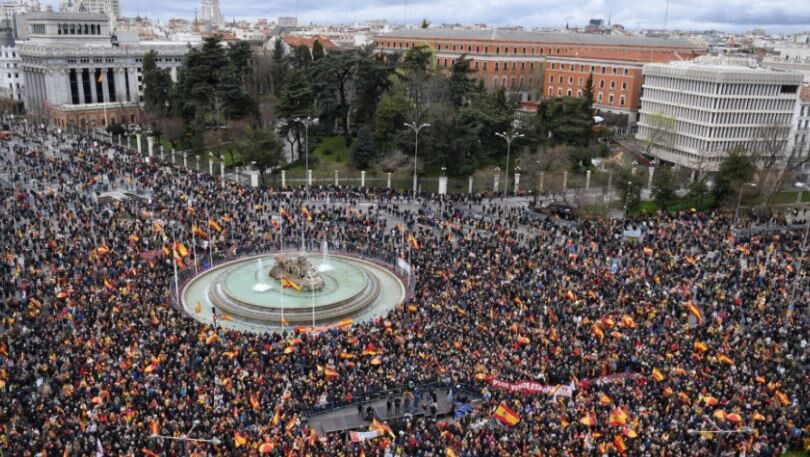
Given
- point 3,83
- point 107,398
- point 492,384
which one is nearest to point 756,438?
point 492,384

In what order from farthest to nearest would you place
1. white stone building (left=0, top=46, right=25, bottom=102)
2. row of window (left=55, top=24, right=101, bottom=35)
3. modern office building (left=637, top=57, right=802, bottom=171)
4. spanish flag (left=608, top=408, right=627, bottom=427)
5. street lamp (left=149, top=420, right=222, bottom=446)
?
1. white stone building (left=0, top=46, right=25, bottom=102)
2. row of window (left=55, top=24, right=101, bottom=35)
3. modern office building (left=637, top=57, right=802, bottom=171)
4. spanish flag (left=608, top=408, right=627, bottom=427)
5. street lamp (left=149, top=420, right=222, bottom=446)

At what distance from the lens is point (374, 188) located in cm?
5269

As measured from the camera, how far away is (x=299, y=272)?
105 ft

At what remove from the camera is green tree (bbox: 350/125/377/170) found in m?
57.2

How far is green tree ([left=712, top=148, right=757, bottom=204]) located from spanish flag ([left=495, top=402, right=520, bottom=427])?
36404mm

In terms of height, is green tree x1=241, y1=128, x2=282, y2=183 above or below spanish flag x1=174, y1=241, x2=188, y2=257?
above

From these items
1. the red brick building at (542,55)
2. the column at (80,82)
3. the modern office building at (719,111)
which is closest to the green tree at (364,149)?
the modern office building at (719,111)

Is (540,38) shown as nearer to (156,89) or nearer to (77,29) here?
(156,89)

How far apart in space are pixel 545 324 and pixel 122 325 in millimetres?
17121

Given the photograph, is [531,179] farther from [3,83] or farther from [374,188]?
[3,83]

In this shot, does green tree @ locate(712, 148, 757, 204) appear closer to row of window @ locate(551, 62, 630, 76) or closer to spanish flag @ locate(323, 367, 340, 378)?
row of window @ locate(551, 62, 630, 76)

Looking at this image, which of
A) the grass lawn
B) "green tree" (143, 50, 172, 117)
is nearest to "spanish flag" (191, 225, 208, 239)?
the grass lawn

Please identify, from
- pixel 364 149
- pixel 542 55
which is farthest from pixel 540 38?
pixel 364 149

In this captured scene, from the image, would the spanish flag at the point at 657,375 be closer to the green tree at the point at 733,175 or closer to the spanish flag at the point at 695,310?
the spanish flag at the point at 695,310
